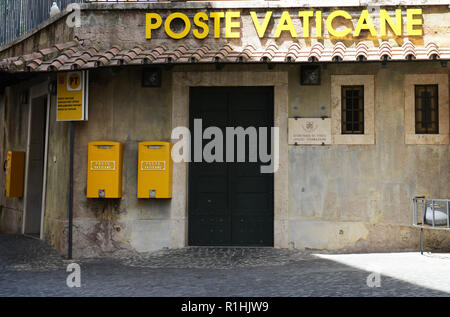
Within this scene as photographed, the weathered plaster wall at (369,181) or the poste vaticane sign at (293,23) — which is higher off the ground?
the poste vaticane sign at (293,23)

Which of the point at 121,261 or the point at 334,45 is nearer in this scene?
the point at 121,261

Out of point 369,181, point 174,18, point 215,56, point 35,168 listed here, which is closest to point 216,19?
point 174,18

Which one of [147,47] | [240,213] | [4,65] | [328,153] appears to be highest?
[147,47]

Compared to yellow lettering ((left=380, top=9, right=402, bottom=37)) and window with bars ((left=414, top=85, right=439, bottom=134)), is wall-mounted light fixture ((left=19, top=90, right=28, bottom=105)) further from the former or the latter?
window with bars ((left=414, top=85, right=439, bottom=134))

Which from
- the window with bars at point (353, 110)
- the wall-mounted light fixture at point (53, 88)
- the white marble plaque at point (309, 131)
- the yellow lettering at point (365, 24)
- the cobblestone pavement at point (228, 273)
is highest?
the yellow lettering at point (365, 24)

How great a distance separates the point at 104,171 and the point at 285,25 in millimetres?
4463

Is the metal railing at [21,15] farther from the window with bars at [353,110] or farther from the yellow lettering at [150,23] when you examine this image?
the window with bars at [353,110]

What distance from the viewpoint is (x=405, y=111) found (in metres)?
8.93

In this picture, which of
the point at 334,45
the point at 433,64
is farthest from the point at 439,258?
the point at 334,45

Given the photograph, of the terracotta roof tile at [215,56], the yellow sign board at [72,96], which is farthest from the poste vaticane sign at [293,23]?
the yellow sign board at [72,96]

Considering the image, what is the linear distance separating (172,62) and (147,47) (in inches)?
50.6

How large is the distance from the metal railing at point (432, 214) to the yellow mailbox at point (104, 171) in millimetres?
5472

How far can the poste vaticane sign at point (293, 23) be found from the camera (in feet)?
29.5
